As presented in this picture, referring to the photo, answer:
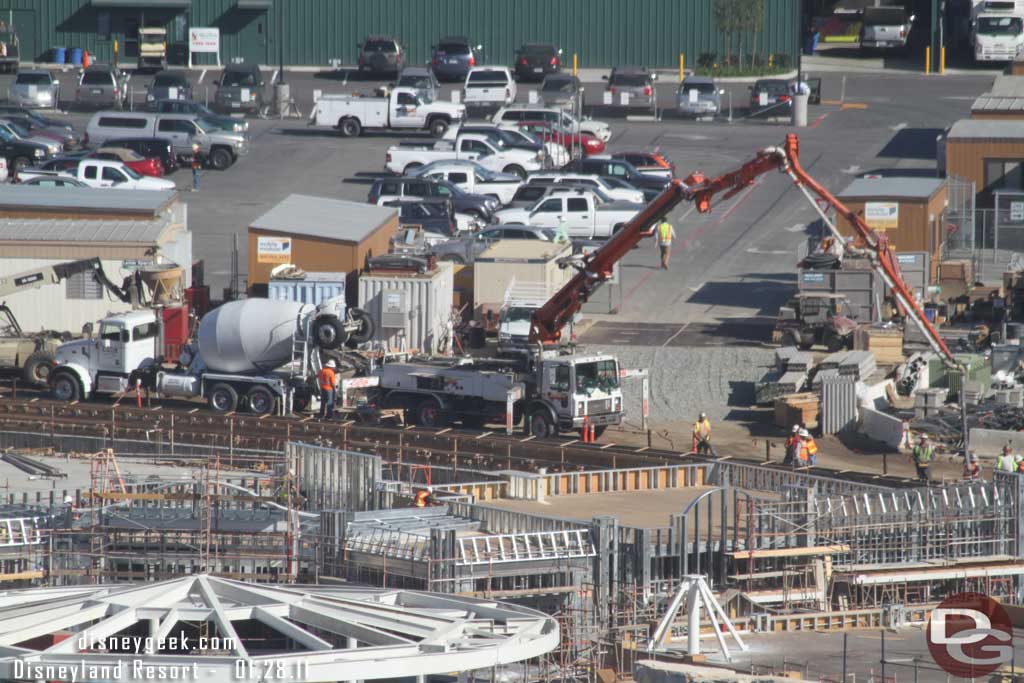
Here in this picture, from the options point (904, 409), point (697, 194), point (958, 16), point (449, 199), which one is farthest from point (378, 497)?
point (958, 16)

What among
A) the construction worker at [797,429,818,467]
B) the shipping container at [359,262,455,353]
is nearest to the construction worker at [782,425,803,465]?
the construction worker at [797,429,818,467]

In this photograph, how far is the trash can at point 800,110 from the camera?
71688 mm

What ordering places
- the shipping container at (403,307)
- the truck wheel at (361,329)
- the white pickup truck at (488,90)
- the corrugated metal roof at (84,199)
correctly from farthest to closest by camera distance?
the white pickup truck at (488,90) < the corrugated metal roof at (84,199) < the shipping container at (403,307) < the truck wheel at (361,329)

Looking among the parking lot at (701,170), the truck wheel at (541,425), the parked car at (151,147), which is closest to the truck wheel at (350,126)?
Answer: the parking lot at (701,170)

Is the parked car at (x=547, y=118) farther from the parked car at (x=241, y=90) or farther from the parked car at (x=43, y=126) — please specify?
the parked car at (x=43, y=126)

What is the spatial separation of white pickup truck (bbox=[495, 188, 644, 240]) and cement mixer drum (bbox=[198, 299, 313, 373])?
1311 cm

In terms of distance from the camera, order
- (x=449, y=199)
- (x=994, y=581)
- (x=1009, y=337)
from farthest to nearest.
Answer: (x=449, y=199), (x=1009, y=337), (x=994, y=581)

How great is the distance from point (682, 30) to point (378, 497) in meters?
48.4

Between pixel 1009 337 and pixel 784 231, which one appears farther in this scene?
pixel 784 231

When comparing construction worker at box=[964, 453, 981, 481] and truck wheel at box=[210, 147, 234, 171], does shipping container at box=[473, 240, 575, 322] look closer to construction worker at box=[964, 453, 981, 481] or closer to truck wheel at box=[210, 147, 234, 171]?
construction worker at box=[964, 453, 981, 481]

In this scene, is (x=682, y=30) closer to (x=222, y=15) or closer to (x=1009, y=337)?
(x=222, y=15)

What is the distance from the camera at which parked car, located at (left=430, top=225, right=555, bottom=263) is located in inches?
2095

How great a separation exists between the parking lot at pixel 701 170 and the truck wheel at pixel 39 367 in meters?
7.61

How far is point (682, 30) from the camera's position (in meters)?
80.8
